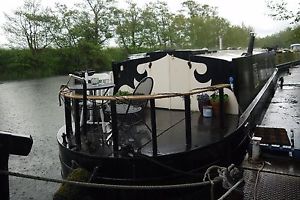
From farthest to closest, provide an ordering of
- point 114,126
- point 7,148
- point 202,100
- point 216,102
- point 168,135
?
point 202,100
point 216,102
point 168,135
point 114,126
point 7,148

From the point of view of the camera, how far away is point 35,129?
27.9 feet

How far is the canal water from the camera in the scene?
474 cm

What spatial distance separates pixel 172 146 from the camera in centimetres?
324

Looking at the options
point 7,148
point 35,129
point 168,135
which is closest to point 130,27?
point 35,129

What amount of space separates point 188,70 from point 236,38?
17.4 m

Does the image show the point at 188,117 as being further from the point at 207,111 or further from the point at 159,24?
the point at 159,24

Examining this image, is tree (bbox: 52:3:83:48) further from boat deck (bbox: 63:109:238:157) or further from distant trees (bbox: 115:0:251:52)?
boat deck (bbox: 63:109:238:157)

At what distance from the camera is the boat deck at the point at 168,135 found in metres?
3.19

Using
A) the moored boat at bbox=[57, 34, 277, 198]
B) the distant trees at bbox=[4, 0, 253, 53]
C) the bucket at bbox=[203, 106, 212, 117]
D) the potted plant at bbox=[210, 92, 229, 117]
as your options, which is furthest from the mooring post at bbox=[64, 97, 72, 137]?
the distant trees at bbox=[4, 0, 253, 53]

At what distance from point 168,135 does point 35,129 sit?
6.02 metres

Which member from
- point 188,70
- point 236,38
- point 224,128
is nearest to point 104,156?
point 224,128

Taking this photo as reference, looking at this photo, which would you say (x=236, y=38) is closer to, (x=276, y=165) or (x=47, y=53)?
(x=47, y=53)

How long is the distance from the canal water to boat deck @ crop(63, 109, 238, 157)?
5.20ft

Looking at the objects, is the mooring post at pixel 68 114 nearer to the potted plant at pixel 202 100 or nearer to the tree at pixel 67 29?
the potted plant at pixel 202 100
